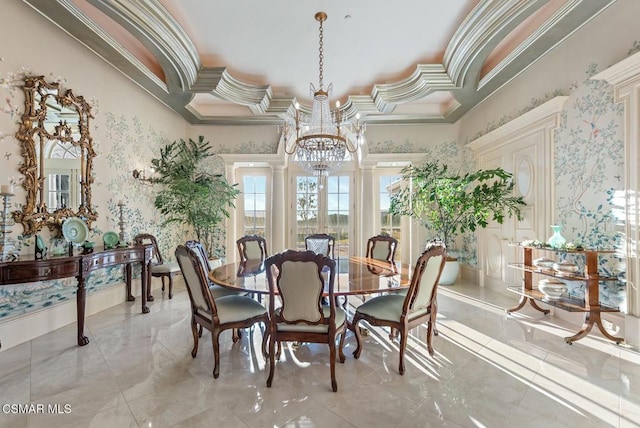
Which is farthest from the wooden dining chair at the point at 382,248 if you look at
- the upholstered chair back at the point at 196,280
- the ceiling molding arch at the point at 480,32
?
the ceiling molding arch at the point at 480,32

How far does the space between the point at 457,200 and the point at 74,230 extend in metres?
4.72

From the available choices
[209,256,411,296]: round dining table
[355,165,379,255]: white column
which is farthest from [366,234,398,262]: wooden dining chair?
[355,165,379,255]: white column

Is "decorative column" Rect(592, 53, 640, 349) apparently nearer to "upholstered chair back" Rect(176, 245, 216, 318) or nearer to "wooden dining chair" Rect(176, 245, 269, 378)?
"wooden dining chair" Rect(176, 245, 269, 378)

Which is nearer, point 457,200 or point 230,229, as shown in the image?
point 457,200

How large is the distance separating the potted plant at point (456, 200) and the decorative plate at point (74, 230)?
4.23 metres

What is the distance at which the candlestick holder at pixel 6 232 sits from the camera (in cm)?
236

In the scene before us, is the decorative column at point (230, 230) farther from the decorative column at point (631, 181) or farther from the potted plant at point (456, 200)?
the decorative column at point (631, 181)

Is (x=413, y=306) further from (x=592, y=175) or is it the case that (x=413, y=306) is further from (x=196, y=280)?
(x=592, y=175)

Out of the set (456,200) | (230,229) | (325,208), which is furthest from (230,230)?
(456,200)

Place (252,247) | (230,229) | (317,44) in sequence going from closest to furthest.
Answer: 1. (317,44)
2. (252,247)
3. (230,229)

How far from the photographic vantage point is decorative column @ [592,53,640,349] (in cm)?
250

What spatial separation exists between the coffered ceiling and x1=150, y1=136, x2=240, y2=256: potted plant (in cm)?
83

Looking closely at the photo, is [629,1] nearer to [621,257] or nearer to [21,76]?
[621,257]

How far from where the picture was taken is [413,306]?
7.55ft
